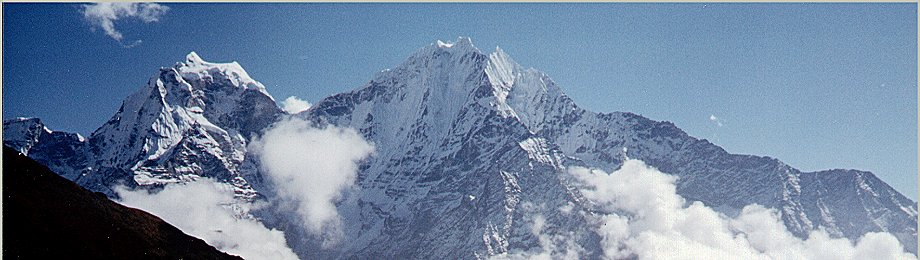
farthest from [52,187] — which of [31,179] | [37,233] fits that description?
[37,233]

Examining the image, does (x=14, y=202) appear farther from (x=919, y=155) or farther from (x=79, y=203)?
(x=919, y=155)

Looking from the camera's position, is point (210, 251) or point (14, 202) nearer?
point (14, 202)

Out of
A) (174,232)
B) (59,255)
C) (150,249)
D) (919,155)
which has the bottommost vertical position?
(919,155)

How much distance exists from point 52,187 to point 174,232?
14537 millimetres

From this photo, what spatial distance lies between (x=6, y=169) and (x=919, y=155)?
284 ft

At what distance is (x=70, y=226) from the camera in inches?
3000

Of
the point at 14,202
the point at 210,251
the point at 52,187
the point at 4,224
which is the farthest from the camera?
the point at 210,251

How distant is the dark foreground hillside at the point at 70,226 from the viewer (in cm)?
6831

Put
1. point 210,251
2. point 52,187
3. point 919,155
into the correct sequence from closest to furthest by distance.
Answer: point 919,155 → point 52,187 → point 210,251

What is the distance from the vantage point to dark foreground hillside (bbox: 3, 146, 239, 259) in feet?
224

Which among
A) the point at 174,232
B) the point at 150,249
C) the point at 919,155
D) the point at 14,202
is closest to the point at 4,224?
the point at 14,202

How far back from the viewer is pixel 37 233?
69.9 meters

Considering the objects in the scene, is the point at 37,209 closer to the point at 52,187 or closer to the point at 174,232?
the point at 52,187

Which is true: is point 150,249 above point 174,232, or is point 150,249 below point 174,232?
below
